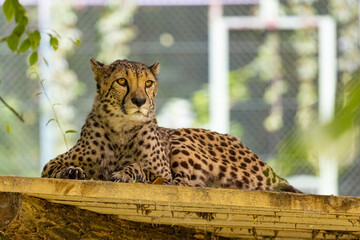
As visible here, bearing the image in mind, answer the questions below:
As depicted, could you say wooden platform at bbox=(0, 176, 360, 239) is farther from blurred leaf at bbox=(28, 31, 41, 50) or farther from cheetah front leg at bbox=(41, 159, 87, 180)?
blurred leaf at bbox=(28, 31, 41, 50)

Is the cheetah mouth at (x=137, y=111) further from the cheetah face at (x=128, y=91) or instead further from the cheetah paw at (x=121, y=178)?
the cheetah paw at (x=121, y=178)

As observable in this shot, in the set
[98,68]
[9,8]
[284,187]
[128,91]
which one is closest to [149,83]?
[128,91]

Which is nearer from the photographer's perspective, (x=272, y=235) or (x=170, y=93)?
(x=272, y=235)

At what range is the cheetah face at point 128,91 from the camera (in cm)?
313

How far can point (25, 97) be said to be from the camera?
793 centimetres

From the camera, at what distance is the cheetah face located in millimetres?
3131

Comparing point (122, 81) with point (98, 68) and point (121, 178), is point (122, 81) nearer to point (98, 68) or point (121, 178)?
point (98, 68)

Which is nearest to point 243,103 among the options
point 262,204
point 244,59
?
point 244,59

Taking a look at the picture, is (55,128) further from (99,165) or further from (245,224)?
(245,224)

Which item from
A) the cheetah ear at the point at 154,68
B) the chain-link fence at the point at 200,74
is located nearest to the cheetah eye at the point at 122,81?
the cheetah ear at the point at 154,68

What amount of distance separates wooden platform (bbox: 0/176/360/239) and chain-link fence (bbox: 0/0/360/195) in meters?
4.37

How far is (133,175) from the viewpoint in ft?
9.74

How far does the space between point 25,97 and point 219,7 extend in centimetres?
256

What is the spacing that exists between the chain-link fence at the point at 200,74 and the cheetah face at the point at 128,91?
3966 mm
